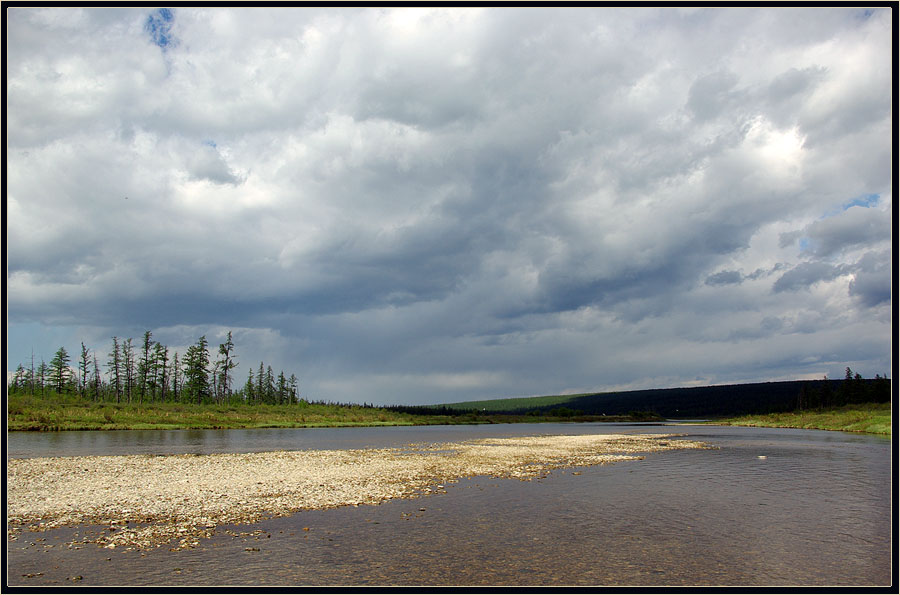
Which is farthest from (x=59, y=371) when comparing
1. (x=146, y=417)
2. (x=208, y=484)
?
(x=208, y=484)

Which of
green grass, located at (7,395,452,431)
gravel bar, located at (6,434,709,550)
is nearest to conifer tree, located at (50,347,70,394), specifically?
green grass, located at (7,395,452,431)

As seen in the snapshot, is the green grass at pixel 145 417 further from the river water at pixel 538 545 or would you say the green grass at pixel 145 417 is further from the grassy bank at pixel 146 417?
the river water at pixel 538 545

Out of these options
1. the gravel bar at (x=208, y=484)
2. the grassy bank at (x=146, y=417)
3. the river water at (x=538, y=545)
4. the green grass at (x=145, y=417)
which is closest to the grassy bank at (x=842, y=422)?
the gravel bar at (x=208, y=484)

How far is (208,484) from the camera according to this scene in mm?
32875

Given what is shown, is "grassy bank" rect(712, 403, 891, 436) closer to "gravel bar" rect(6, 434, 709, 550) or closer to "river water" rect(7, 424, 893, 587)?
"gravel bar" rect(6, 434, 709, 550)

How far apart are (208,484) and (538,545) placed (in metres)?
22.4

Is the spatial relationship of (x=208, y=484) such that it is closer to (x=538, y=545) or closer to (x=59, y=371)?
(x=538, y=545)

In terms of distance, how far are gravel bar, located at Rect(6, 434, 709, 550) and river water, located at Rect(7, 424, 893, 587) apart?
1715mm

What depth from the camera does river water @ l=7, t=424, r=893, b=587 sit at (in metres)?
16.6

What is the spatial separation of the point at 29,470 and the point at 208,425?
287 feet

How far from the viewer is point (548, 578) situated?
16.6 meters

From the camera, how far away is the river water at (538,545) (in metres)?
16.6

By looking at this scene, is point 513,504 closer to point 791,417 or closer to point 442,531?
point 442,531

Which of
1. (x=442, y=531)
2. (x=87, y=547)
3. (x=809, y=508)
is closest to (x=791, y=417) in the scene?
(x=809, y=508)
